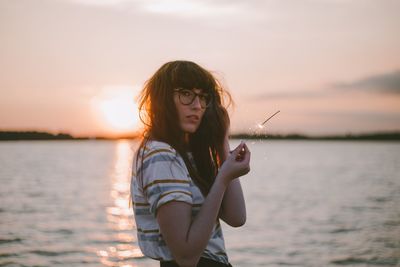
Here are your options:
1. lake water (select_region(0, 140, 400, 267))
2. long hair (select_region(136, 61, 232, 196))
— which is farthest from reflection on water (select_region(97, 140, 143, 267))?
long hair (select_region(136, 61, 232, 196))

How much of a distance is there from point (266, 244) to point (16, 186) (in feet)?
97.2

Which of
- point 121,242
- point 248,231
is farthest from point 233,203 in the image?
point 248,231

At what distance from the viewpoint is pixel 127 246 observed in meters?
16.4

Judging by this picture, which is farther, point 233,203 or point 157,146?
point 233,203

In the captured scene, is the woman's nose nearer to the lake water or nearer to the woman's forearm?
the woman's forearm

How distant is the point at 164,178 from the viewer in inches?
86.2

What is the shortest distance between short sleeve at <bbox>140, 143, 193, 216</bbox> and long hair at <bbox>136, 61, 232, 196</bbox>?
104 millimetres

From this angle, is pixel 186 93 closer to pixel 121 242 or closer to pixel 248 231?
pixel 121 242

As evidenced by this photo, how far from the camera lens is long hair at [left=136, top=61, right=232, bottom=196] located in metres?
2.40

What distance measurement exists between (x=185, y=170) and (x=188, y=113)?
324 millimetres

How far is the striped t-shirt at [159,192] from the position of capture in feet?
7.18

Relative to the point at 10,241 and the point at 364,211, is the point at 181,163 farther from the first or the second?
the point at 364,211

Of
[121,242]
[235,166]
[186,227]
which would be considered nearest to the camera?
[186,227]

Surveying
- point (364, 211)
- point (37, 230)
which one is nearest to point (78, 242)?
point (37, 230)
